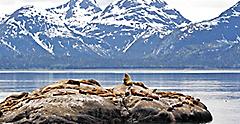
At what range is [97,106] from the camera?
53.2 m

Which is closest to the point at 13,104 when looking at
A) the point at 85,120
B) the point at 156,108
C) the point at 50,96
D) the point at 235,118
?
the point at 50,96

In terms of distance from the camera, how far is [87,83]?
5984cm

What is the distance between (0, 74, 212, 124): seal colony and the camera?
52.3 meters

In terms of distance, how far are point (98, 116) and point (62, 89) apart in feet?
16.7

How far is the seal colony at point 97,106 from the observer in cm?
5234

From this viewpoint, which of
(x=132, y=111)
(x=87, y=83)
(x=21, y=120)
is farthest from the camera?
(x=87, y=83)

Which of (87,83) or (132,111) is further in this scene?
(87,83)

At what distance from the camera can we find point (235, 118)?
62094mm

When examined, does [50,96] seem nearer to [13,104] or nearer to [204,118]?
[13,104]

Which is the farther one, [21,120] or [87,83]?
[87,83]

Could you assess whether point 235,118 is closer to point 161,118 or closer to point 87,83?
point 161,118

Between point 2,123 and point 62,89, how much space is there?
6.49 metres

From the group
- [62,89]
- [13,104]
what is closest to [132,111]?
[62,89]

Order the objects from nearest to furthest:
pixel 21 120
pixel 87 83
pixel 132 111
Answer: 1. pixel 21 120
2. pixel 132 111
3. pixel 87 83
